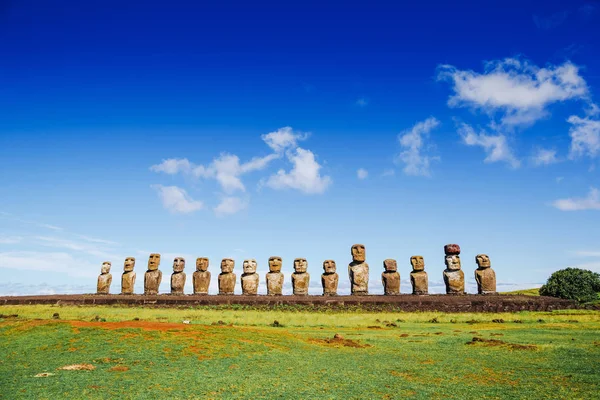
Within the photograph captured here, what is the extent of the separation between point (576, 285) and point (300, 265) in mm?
16471

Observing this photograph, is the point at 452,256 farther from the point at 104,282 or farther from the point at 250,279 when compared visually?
the point at 104,282

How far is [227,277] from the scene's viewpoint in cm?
2791

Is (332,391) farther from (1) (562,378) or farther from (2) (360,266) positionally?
(2) (360,266)

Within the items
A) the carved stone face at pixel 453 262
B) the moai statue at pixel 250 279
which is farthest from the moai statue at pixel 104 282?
the carved stone face at pixel 453 262

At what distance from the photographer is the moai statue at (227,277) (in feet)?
91.0

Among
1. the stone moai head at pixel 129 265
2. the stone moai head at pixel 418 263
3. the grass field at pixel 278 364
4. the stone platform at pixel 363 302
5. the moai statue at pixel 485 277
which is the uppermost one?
the stone moai head at pixel 129 265

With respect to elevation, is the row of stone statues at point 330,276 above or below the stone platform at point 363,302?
above

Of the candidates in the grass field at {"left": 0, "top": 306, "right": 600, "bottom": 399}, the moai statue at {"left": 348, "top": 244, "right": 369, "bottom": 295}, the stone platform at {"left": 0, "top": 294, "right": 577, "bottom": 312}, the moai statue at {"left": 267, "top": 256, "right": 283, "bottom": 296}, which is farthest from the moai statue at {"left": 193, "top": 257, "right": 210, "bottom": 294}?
the grass field at {"left": 0, "top": 306, "right": 600, "bottom": 399}

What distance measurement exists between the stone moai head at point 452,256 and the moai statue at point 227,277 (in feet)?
43.3

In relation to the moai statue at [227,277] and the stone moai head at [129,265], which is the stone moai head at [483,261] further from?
the stone moai head at [129,265]

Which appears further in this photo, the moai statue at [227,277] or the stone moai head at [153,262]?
the stone moai head at [153,262]

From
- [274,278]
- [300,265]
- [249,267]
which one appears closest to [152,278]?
[249,267]

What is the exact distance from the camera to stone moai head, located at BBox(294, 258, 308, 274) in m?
27.4

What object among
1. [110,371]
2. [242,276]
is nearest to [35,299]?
[242,276]
